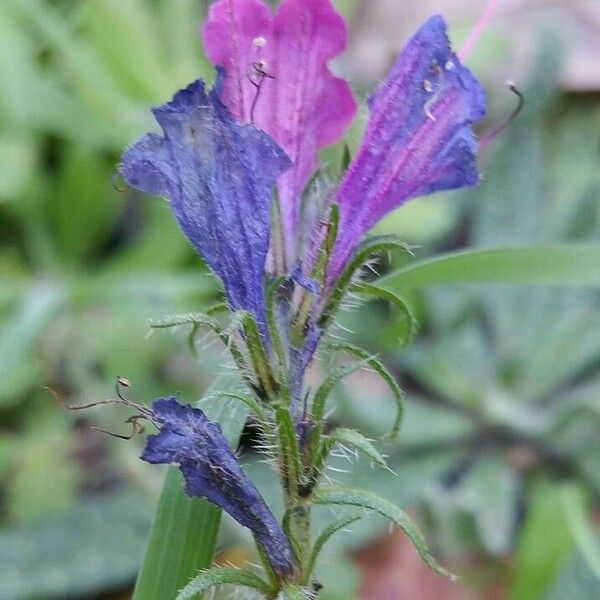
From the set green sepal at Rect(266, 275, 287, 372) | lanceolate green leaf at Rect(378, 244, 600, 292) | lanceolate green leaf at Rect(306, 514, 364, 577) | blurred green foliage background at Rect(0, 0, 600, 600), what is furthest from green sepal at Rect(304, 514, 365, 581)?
blurred green foliage background at Rect(0, 0, 600, 600)

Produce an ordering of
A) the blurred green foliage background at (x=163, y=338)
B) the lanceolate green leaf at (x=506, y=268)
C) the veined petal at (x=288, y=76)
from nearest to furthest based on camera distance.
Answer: the veined petal at (x=288, y=76)
the lanceolate green leaf at (x=506, y=268)
the blurred green foliage background at (x=163, y=338)

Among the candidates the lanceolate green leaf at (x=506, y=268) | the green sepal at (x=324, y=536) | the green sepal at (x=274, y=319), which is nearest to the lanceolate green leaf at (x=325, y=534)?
the green sepal at (x=324, y=536)

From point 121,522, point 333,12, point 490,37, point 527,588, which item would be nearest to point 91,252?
point 121,522

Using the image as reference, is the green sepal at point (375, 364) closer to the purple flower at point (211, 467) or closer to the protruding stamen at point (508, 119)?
the purple flower at point (211, 467)

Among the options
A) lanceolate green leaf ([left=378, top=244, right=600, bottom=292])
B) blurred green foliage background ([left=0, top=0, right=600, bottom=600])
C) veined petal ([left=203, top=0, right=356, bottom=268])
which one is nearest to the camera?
veined petal ([left=203, top=0, right=356, bottom=268])

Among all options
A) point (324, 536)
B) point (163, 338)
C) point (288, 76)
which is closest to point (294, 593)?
point (324, 536)

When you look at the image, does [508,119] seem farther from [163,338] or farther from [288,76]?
[163,338]

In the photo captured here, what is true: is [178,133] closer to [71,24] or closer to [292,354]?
[292,354]

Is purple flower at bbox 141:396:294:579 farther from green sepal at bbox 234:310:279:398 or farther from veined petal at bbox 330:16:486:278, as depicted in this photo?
veined petal at bbox 330:16:486:278
